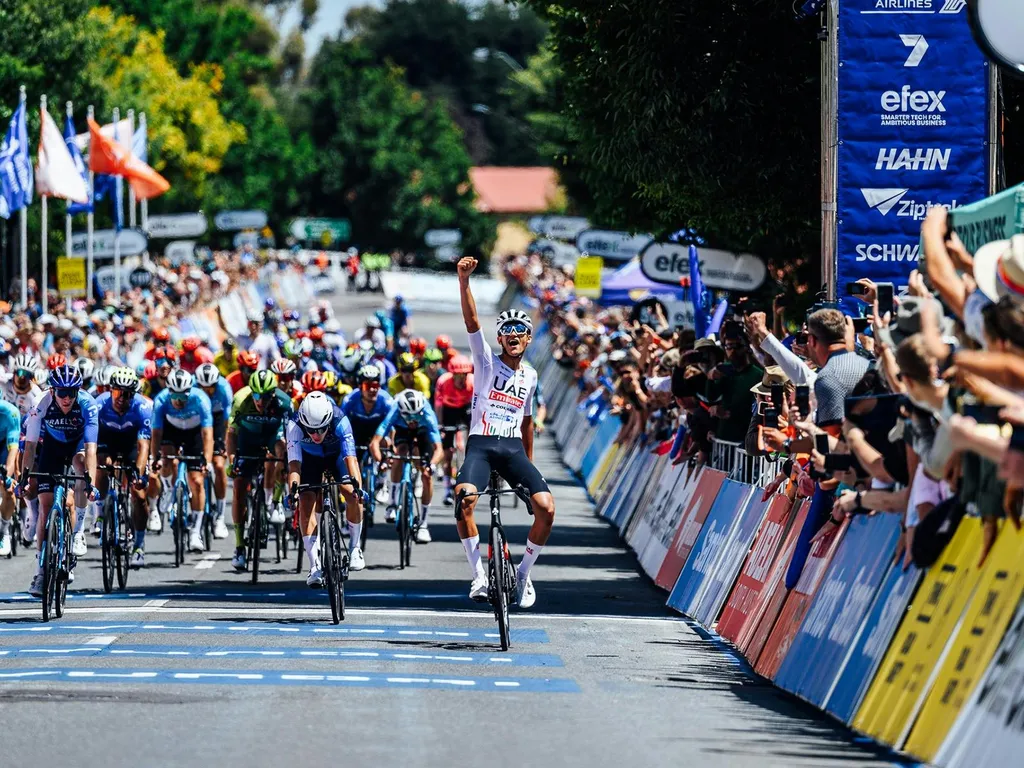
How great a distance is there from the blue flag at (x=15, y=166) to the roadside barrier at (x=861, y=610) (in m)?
18.4

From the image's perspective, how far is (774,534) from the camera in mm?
13070

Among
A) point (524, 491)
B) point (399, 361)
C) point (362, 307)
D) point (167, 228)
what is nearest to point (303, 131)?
point (362, 307)

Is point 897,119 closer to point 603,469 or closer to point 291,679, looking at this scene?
point 291,679

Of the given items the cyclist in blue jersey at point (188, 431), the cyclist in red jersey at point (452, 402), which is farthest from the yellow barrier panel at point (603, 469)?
the cyclist in blue jersey at point (188, 431)

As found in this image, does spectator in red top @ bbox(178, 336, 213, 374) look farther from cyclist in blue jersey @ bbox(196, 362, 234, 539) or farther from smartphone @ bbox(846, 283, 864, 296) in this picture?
smartphone @ bbox(846, 283, 864, 296)

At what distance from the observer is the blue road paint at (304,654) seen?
489 inches

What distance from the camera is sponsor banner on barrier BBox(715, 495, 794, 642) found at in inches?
511

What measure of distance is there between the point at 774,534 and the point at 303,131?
99.6 m

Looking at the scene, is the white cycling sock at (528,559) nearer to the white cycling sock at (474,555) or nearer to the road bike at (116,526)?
the white cycling sock at (474,555)

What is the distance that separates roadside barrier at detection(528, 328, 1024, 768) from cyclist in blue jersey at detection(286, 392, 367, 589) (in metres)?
2.72

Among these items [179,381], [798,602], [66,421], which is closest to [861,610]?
[798,602]

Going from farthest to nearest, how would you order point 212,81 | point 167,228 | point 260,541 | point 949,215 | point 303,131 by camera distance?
point 303,131 → point 212,81 → point 167,228 → point 260,541 → point 949,215

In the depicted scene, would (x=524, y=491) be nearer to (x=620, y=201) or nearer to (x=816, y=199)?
(x=816, y=199)

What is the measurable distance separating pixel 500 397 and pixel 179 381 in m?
6.23
